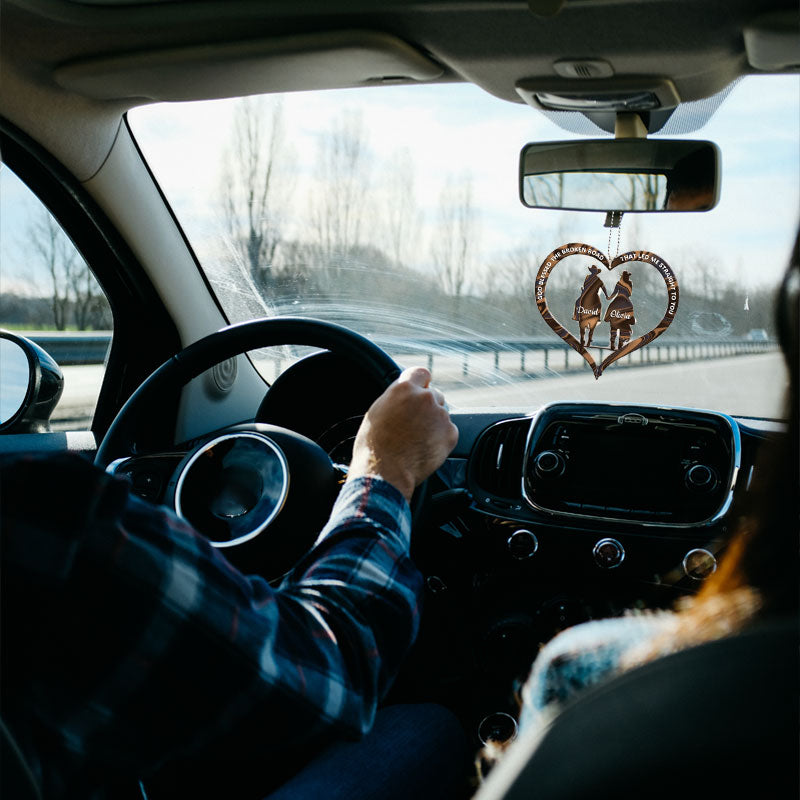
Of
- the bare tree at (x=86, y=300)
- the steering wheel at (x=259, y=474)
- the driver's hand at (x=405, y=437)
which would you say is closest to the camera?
the driver's hand at (x=405, y=437)

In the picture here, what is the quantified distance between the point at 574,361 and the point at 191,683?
2051mm

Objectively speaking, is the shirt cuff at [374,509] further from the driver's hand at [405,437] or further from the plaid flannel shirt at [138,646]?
the plaid flannel shirt at [138,646]

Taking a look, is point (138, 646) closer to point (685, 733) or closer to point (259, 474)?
point (685, 733)

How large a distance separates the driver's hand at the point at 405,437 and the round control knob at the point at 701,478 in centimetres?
103

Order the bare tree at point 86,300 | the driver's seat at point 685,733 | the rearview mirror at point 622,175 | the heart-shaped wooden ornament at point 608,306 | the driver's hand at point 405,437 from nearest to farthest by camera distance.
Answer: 1. the driver's seat at point 685,733
2. the driver's hand at point 405,437
3. the rearview mirror at point 622,175
4. the heart-shaped wooden ornament at point 608,306
5. the bare tree at point 86,300

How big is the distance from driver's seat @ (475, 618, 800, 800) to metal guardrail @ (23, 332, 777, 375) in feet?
6.68

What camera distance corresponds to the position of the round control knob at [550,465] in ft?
8.20

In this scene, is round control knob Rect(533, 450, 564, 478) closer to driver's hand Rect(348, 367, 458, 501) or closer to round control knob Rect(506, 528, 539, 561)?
round control knob Rect(506, 528, 539, 561)

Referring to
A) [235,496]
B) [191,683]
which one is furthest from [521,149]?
[191,683]

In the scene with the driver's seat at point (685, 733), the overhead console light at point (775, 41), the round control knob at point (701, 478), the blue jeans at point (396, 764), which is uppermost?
the overhead console light at point (775, 41)

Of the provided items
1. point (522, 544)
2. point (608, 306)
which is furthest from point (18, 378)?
point (608, 306)

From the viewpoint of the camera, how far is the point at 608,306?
275 cm

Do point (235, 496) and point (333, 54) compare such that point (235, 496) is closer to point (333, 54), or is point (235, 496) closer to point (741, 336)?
point (333, 54)

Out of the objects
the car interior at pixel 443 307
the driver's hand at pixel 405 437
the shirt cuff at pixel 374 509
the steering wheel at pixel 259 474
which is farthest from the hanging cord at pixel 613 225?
the shirt cuff at pixel 374 509
